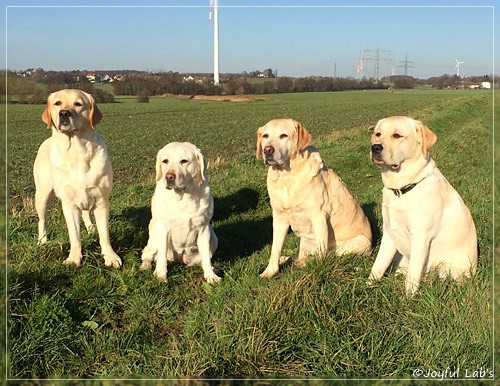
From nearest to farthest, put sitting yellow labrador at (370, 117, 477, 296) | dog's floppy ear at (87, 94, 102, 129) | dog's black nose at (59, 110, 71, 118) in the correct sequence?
sitting yellow labrador at (370, 117, 477, 296) → dog's black nose at (59, 110, 71, 118) → dog's floppy ear at (87, 94, 102, 129)

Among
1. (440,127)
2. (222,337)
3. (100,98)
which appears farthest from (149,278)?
(100,98)

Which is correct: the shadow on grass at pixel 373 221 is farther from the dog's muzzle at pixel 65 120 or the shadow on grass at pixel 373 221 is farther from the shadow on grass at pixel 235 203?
the dog's muzzle at pixel 65 120

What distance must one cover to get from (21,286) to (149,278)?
4.13 ft

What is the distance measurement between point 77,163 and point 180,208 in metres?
1.33

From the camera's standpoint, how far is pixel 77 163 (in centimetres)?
552

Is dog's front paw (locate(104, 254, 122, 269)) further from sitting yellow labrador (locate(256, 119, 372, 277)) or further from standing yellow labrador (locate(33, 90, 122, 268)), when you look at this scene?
sitting yellow labrador (locate(256, 119, 372, 277))

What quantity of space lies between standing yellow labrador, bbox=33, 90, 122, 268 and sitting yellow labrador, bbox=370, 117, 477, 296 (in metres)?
3.09

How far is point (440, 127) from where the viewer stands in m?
24.4

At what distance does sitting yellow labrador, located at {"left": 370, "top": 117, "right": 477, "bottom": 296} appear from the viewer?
14.8 feet

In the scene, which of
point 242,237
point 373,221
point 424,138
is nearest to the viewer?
point 424,138

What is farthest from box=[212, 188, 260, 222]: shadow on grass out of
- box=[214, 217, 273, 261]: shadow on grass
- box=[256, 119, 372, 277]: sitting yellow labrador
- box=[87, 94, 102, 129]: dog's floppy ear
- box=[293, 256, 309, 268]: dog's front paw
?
box=[87, 94, 102, 129]: dog's floppy ear

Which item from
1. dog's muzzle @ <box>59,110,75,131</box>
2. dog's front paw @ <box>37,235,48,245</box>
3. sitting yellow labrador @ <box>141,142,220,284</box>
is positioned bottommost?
dog's front paw @ <box>37,235,48,245</box>

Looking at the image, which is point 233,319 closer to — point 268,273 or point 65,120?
point 268,273

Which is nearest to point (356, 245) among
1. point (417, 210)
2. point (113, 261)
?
point (417, 210)
